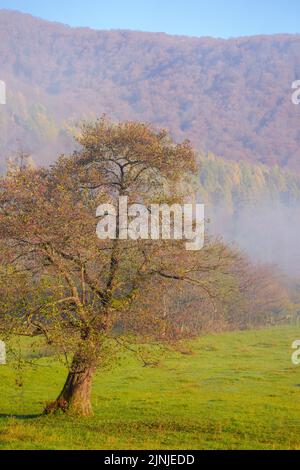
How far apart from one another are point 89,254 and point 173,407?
47.6 ft

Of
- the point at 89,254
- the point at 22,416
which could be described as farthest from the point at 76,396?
the point at 89,254

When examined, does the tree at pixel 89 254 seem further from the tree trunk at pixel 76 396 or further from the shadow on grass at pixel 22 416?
the shadow on grass at pixel 22 416

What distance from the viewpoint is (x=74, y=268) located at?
92.3 feet

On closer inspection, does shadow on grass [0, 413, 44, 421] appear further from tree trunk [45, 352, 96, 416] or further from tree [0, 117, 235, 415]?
tree trunk [45, 352, 96, 416]

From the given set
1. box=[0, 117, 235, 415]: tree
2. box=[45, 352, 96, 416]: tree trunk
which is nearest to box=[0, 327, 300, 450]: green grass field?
box=[45, 352, 96, 416]: tree trunk

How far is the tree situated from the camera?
83.9 ft

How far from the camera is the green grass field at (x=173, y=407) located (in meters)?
24.6

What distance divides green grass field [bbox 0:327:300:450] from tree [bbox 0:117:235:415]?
2.32 m

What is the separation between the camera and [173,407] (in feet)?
118

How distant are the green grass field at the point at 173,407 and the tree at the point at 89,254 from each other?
2.32 m

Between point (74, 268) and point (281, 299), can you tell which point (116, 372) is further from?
point (281, 299)

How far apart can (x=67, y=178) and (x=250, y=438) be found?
15.8 metres
